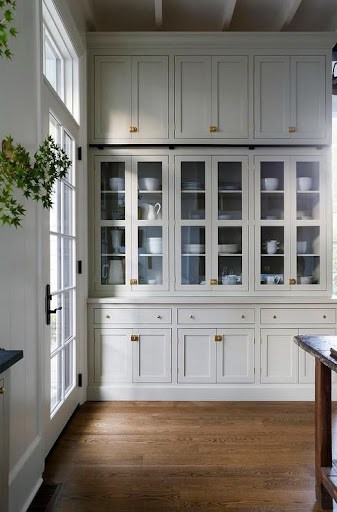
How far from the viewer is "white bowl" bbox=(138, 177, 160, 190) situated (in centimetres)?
363

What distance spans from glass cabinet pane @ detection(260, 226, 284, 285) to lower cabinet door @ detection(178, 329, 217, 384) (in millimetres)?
692

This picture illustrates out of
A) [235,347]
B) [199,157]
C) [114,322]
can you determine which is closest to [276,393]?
[235,347]

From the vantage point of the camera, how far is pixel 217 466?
2.44 metres

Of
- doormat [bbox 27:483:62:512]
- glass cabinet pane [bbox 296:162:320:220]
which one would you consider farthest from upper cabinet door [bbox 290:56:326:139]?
doormat [bbox 27:483:62:512]

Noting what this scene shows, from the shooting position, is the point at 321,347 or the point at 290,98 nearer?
the point at 321,347


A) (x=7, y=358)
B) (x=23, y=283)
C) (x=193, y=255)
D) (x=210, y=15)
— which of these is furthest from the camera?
(x=210, y=15)

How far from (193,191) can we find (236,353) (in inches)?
56.9

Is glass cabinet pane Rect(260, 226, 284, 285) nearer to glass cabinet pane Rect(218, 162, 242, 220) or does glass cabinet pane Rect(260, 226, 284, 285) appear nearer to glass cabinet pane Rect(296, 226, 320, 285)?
glass cabinet pane Rect(296, 226, 320, 285)

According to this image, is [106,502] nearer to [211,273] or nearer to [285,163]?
[211,273]

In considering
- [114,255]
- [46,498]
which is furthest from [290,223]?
[46,498]

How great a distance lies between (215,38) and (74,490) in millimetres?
3475

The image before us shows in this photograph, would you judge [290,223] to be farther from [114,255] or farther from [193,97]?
[114,255]

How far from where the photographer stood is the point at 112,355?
3.53 meters

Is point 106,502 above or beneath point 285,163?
beneath
